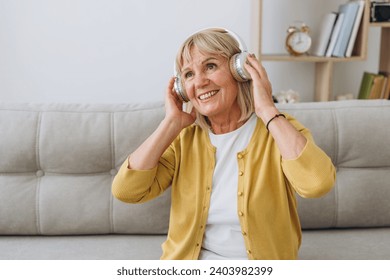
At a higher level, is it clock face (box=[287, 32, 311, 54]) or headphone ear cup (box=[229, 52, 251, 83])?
headphone ear cup (box=[229, 52, 251, 83])

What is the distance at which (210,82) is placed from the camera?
1.44m

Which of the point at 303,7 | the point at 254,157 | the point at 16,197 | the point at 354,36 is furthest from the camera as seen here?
the point at 303,7

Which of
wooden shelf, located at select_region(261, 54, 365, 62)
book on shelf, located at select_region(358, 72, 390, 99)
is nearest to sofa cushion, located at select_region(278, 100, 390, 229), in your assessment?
wooden shelf, located at select_region(261, 54, 365, 62)

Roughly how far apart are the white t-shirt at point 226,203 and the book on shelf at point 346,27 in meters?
1.30

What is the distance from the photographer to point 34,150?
180 cm

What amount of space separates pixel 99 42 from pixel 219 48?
1.37 metres

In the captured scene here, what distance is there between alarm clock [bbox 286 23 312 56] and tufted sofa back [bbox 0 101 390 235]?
881mm

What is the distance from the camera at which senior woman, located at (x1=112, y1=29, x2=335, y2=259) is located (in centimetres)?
143

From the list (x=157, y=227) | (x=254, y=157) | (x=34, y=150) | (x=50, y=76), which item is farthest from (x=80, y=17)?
(x=254, y=157)

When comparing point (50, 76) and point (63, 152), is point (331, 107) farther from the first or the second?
point (50, 76)

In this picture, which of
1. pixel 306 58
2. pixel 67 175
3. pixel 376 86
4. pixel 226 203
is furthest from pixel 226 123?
pixel 376 86

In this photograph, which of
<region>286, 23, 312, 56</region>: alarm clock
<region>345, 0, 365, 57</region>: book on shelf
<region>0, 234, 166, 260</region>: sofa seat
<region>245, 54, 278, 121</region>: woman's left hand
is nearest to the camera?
<region>245, 54, 278, 121</region>: woman's left hand

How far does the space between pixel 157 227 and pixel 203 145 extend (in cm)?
43

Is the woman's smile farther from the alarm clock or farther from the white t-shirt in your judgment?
the alarm clock
